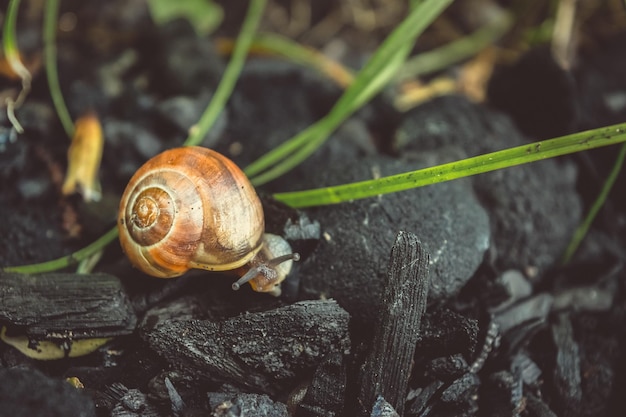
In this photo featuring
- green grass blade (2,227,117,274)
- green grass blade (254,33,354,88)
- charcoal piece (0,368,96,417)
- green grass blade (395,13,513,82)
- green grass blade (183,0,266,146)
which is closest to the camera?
charcoal piece (0,368,96,417)

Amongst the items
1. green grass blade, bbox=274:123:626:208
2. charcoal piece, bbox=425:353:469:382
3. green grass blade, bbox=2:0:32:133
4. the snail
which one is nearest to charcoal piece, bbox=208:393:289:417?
the snail

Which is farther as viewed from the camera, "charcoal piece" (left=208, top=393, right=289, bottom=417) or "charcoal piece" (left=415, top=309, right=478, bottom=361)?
"charcoal piece" (left=415, top=309, right=478, bottom=361)

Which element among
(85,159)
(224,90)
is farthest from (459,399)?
(85,159)

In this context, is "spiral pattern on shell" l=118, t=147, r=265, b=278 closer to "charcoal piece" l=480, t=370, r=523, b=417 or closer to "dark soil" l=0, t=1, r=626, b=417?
"dark soil" l=0, t=1, r=626, b=417

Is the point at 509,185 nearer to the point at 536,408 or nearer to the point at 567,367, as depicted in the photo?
the point at 567,367

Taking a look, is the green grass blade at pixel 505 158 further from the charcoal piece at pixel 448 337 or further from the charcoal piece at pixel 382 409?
the charcoal piece at pixel 382 409

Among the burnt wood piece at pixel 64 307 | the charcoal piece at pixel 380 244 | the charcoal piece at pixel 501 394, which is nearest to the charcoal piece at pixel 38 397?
the burnt wood piece at pixel 64 307

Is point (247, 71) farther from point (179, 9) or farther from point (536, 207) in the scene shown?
point (536, 207)

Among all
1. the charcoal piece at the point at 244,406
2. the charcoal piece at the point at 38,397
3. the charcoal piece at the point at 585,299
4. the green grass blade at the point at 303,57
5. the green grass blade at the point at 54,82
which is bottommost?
the charcoal piece at the point at 38,397
